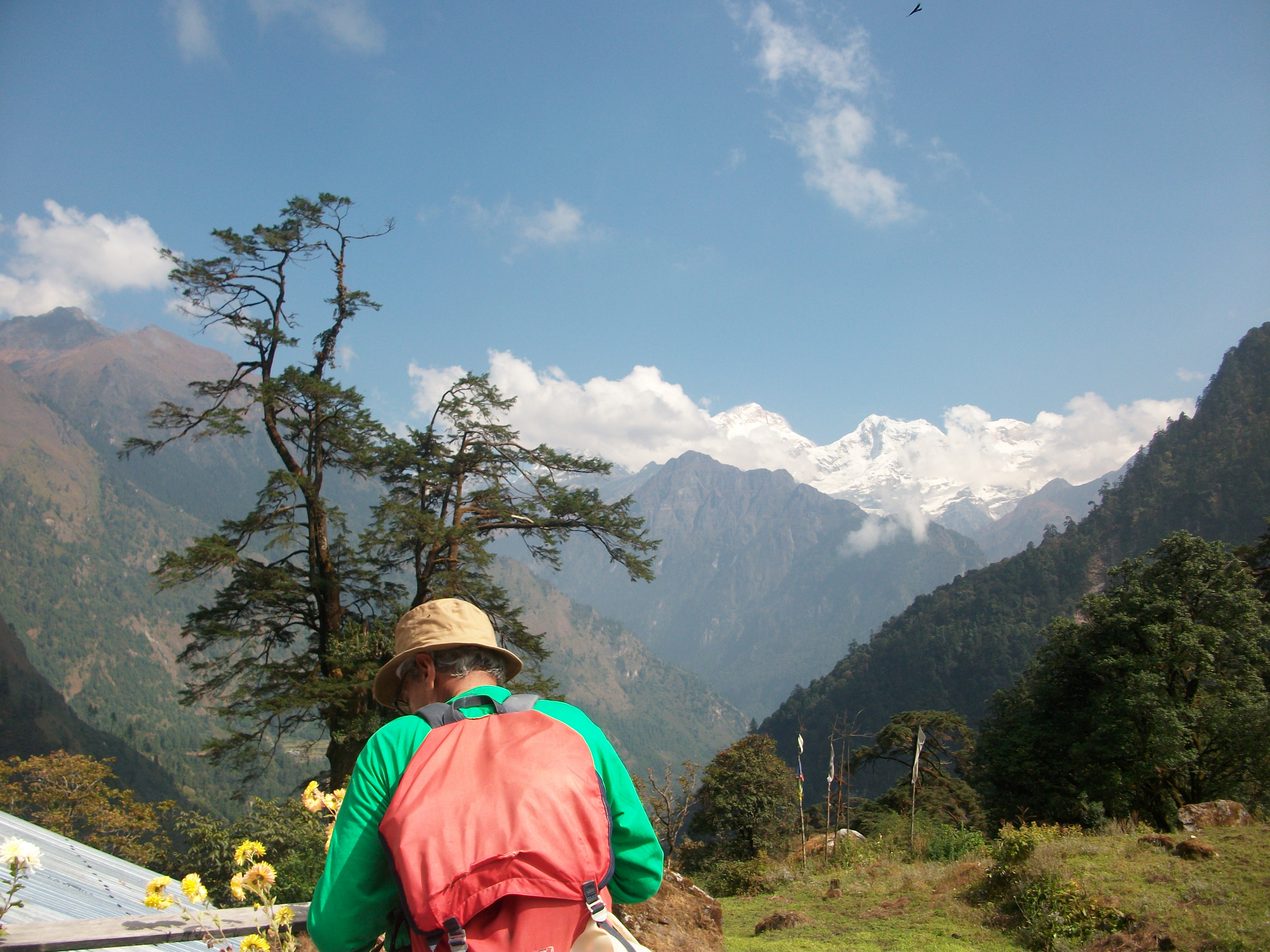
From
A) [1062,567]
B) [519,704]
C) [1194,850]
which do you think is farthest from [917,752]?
[1062,567]

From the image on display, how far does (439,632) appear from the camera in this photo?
6.75 ft

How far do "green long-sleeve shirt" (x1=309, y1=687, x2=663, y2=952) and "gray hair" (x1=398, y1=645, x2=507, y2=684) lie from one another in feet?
0.90

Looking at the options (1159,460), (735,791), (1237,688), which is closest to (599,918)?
(1237,688)

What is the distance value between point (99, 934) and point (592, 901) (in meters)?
2.06

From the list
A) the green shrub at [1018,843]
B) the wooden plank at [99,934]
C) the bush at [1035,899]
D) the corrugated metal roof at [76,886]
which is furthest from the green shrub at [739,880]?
the wooden plank at [99,934]

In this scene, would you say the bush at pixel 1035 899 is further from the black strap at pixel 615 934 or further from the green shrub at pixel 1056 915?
the black strap at pixel 615 934

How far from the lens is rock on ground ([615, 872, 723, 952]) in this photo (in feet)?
17.5

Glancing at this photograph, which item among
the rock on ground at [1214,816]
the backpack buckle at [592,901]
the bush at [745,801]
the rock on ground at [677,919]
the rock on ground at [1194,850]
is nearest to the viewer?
the backpack buckle at [592,901]

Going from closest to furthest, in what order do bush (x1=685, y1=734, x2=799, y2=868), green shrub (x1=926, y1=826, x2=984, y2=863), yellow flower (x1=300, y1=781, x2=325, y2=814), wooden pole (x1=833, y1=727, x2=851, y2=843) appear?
yellow flower (x1=300, y1=781, x2=325, y2=814)
green shrub (x1=926, y1=826, x2=984, y2=863)
wooden pole (x1=833, y1=727, x2=851, y2=843)
bush (x1=685, y1=734, x2=799, y2=868)

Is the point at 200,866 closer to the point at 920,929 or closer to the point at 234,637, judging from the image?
the point at 234,637

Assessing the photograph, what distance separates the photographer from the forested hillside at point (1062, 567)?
87750 mm

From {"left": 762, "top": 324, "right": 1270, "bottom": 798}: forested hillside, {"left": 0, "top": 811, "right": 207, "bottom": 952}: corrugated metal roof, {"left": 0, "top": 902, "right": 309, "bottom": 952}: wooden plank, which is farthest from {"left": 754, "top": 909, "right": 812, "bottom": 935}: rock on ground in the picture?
{"left": 762, "top": 324, "right": 1270, "bottom": 798}: forested hillside

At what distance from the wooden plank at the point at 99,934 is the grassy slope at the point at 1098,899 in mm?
5305

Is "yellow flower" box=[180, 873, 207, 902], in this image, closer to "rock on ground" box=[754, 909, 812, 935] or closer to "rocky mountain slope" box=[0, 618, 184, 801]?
"rock on ground" box=[754, 909, 812, 935]
